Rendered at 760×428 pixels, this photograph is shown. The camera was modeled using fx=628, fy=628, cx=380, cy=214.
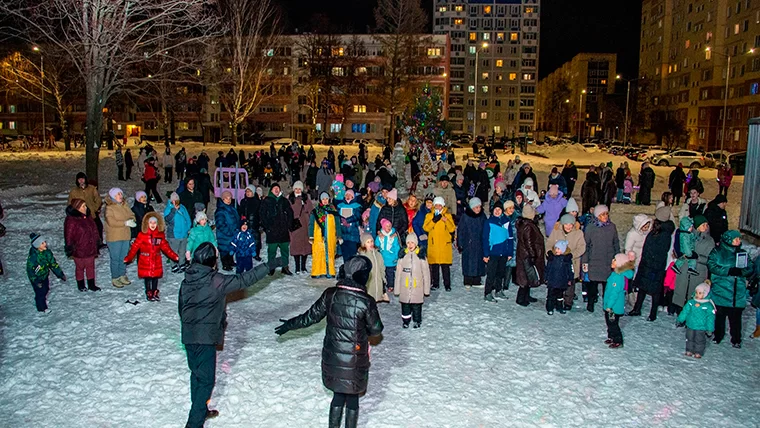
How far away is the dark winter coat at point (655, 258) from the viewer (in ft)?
27.2

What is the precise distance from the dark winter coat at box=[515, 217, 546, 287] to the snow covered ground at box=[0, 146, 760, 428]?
55 cm

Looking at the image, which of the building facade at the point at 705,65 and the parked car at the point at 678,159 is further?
the building facade at the point at 705,65

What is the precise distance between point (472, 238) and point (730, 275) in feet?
11.7

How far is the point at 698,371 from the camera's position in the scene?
6.86m

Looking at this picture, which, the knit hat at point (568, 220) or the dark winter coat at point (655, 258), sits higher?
the knit hat at point (568, 220)

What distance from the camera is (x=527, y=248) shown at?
28.7 feet

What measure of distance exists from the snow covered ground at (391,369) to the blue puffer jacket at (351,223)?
125 centimetres

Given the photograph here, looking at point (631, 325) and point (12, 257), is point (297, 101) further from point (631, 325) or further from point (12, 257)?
point (631, 325)

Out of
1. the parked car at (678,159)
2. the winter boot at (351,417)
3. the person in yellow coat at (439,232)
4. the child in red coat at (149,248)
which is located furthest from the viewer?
the parked car at (678,159)

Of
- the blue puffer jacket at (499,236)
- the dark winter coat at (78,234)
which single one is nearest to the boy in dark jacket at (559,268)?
the blue puffer jacket at (499,236)

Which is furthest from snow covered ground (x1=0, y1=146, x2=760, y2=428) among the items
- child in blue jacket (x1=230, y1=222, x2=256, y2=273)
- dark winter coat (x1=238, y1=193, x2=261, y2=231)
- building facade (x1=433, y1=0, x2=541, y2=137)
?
building facade (x1=433, y1=0, x2=541, y2=137)

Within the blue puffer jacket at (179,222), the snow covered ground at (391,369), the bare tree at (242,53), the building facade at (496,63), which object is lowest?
the snow covered ground at (391,369)

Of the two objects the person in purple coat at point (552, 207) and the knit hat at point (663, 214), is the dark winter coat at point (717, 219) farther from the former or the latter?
the knit hat at point (663, 214)

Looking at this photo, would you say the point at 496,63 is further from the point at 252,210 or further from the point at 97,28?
the point at 252,210
